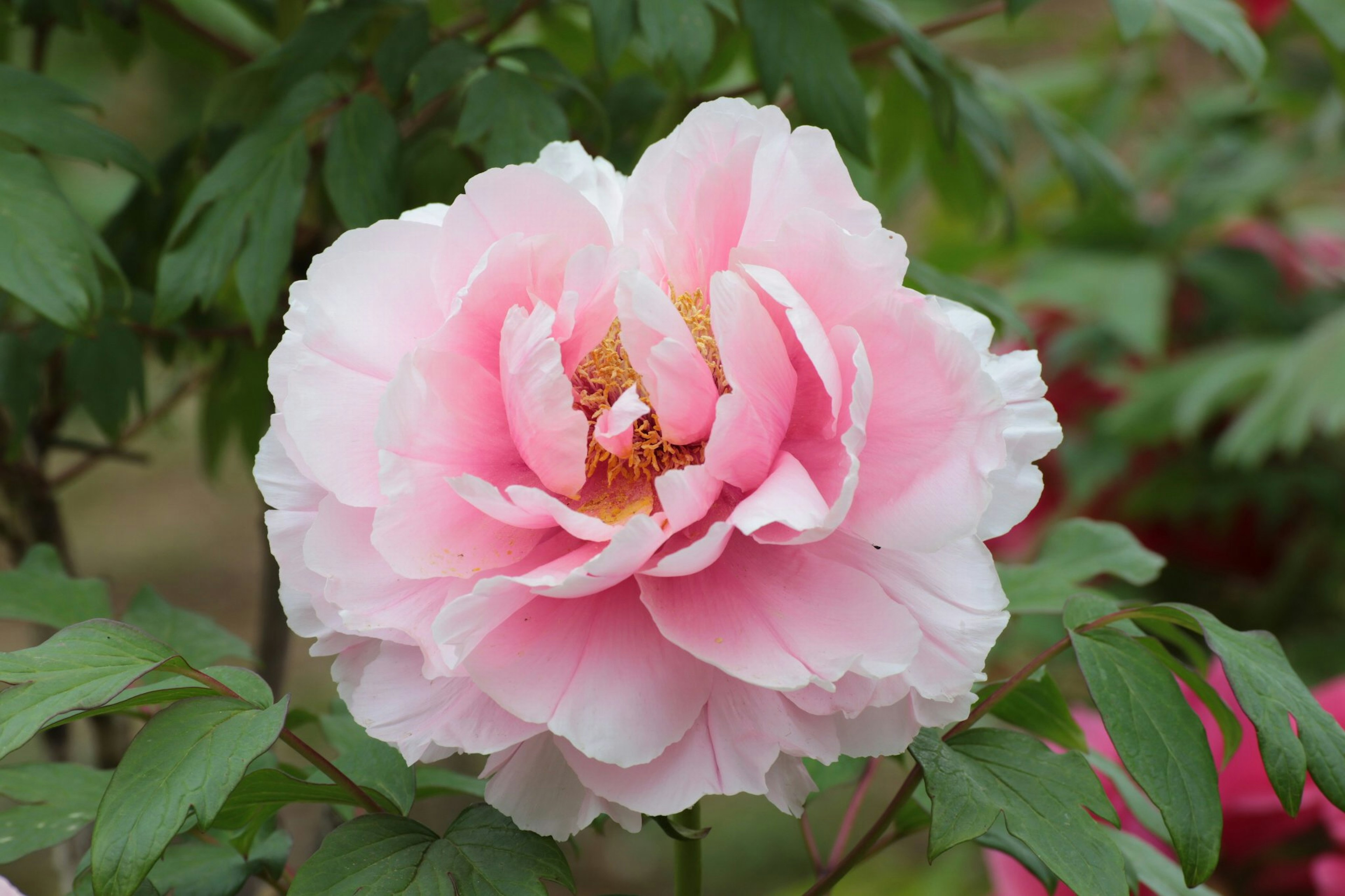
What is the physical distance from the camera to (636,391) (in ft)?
1.35

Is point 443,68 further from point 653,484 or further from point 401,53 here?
point 653,484

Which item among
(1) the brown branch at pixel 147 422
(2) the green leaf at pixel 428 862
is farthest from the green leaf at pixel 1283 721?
(1) the brown branch at pixel 147 422

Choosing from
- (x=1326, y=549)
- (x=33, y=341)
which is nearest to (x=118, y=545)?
(x=33, y=341)

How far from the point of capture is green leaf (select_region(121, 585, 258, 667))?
1.75 ft

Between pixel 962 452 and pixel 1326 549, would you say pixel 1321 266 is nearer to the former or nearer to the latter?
pixel 1326 549

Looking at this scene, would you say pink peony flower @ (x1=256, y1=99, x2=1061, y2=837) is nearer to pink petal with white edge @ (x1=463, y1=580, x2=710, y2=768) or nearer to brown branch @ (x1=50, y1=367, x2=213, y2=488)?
pink petal with white edge @ (x1=463, y1=580, x2=710, y2=768)

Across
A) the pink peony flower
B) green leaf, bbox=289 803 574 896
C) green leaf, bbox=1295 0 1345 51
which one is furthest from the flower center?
green leaf, bbox=1295 0 1345 51

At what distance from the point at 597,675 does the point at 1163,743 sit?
0.66 ft

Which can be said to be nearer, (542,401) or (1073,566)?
(542,401)

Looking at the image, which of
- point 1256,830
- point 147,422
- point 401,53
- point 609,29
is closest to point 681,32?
point 609,29

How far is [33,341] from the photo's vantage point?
64cm

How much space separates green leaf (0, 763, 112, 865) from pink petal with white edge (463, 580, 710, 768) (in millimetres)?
227

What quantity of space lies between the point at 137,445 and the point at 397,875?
2.76m

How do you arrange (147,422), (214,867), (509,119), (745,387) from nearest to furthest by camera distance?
(745,387), (214,867), (509,119), (147,422)
